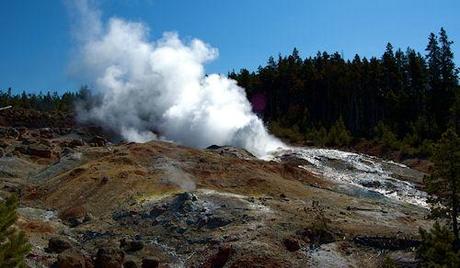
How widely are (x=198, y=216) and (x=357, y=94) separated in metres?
68.2

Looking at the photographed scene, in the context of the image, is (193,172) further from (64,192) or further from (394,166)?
(394,166)

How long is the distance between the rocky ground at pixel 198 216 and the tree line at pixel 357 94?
35.3 m

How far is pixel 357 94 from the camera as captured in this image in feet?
316

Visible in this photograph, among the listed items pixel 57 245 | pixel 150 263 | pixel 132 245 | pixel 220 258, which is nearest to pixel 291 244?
pixel 220 258

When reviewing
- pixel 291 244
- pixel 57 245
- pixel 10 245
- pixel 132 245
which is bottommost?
pixel 57 245

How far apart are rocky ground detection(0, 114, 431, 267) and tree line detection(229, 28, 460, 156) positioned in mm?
35331

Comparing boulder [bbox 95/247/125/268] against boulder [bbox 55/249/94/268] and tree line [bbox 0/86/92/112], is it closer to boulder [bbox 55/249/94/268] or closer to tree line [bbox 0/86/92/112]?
Result: boulder [bbox 55/249/94/268]

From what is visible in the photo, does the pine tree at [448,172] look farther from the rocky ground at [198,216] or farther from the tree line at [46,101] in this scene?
the tree line at [46,101]

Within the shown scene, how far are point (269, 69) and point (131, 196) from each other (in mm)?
74032

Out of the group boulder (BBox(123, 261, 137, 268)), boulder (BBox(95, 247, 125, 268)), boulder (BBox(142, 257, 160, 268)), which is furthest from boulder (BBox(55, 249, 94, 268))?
boulder (BBox(142, 257, 160, 268))

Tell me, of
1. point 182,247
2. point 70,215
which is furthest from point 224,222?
point 70,215

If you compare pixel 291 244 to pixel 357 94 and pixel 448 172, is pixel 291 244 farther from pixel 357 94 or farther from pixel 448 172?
pixel 357 94

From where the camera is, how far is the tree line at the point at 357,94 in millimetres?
83062

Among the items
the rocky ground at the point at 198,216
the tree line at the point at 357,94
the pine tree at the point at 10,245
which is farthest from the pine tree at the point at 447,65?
the pine tree at the point at 10,245
